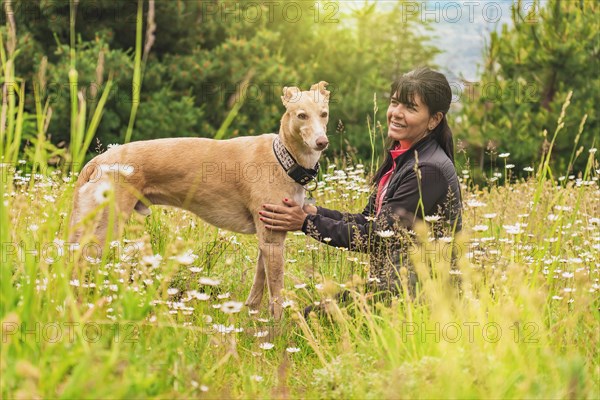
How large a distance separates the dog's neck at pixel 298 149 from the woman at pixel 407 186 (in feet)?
1.12

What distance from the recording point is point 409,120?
14.6 feet

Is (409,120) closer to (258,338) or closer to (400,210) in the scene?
(400,210)

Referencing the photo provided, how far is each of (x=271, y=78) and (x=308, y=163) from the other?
861 centimetres

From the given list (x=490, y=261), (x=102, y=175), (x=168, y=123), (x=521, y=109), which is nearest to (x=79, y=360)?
(x=102, y=175)

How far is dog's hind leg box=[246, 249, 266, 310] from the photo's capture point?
480 centimetres

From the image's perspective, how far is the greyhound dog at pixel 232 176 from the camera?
4.54 meters

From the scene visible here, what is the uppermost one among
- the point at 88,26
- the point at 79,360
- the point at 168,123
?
the point at 88,26

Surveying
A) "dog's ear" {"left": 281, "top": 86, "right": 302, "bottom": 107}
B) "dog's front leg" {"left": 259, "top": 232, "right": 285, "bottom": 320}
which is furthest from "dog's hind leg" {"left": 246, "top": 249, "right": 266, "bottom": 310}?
"dog's ear" {"left": 281, "top": 86, "right": 302, "bottom": 107}

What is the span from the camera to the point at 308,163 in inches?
187

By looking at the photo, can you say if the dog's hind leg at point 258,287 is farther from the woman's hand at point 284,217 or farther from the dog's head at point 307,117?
the dog's head at point 307,117

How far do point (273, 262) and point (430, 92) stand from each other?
152 centimetres

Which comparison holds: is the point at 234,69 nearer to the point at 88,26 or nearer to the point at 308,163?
the point at 88,26

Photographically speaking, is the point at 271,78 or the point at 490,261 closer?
the point at 490,261

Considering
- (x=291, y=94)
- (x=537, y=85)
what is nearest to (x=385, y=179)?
(x=291, y=94)
